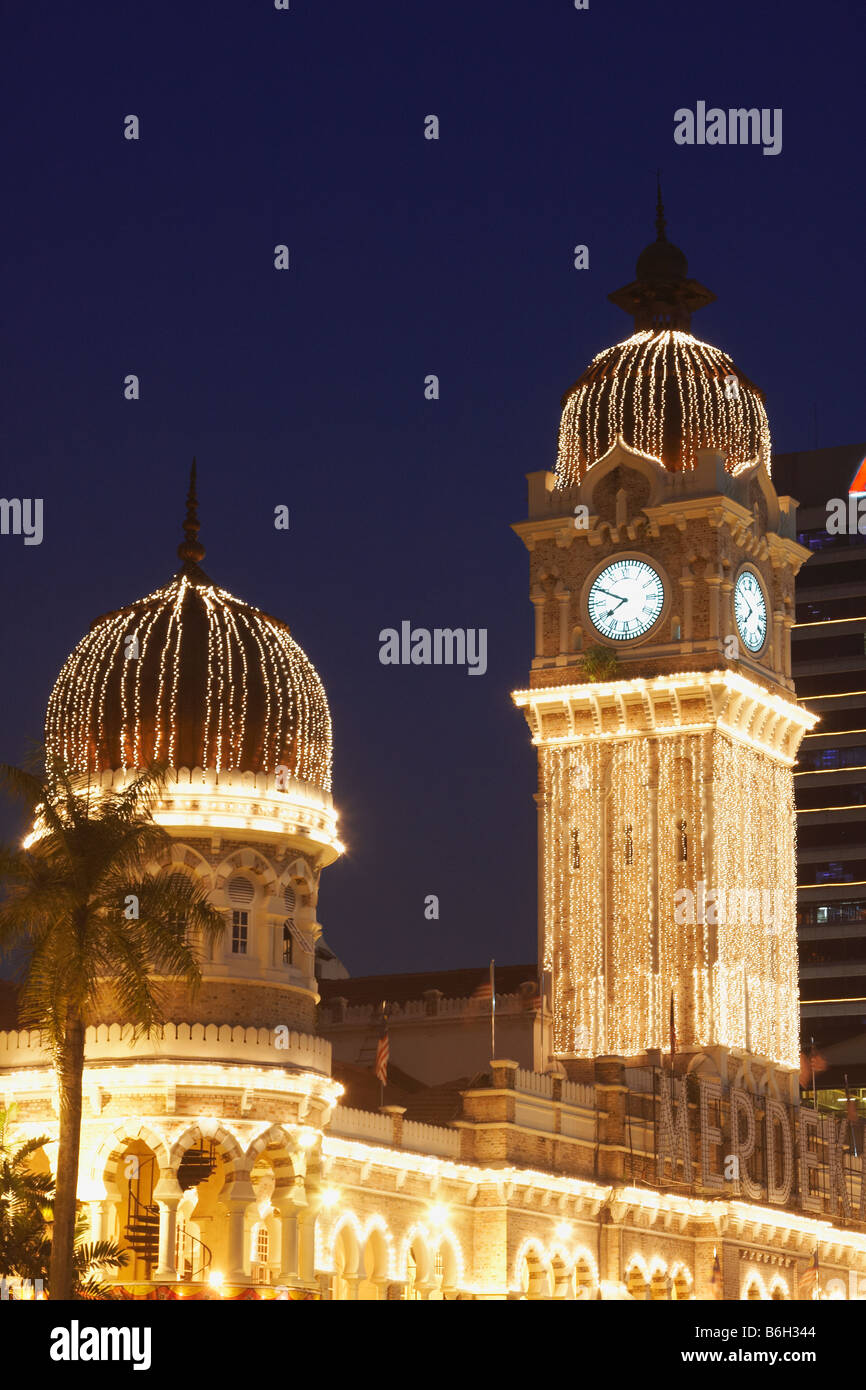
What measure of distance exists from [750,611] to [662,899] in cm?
1164

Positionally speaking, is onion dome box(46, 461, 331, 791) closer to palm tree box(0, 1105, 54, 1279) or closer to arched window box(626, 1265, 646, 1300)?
palm tree box(0, 1105, 54, 1279)

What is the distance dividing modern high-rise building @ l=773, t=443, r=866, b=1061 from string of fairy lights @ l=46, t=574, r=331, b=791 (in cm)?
9455

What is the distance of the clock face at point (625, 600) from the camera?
93812 millimetres

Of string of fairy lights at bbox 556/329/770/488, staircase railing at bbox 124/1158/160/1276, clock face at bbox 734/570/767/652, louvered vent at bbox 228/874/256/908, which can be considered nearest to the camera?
louvered vent at bbox 228/874/256/908

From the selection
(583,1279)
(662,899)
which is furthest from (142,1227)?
(662,899)

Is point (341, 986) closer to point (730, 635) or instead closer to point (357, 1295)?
point (730, 635)

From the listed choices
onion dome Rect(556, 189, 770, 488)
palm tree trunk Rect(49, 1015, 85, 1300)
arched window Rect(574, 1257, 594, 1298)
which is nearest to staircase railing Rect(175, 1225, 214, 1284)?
palm tree trunk Rect(49, 1015, 85, 1300)

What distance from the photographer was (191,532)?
5978 cm

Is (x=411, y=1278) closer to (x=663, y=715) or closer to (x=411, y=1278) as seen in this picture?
(x=411, y=1278)

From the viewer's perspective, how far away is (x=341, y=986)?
99.1m

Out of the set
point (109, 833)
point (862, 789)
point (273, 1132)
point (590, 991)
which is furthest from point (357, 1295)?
point (862, 789)

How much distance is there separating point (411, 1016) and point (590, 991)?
6.97 meters

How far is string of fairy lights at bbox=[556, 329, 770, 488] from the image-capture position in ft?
314
